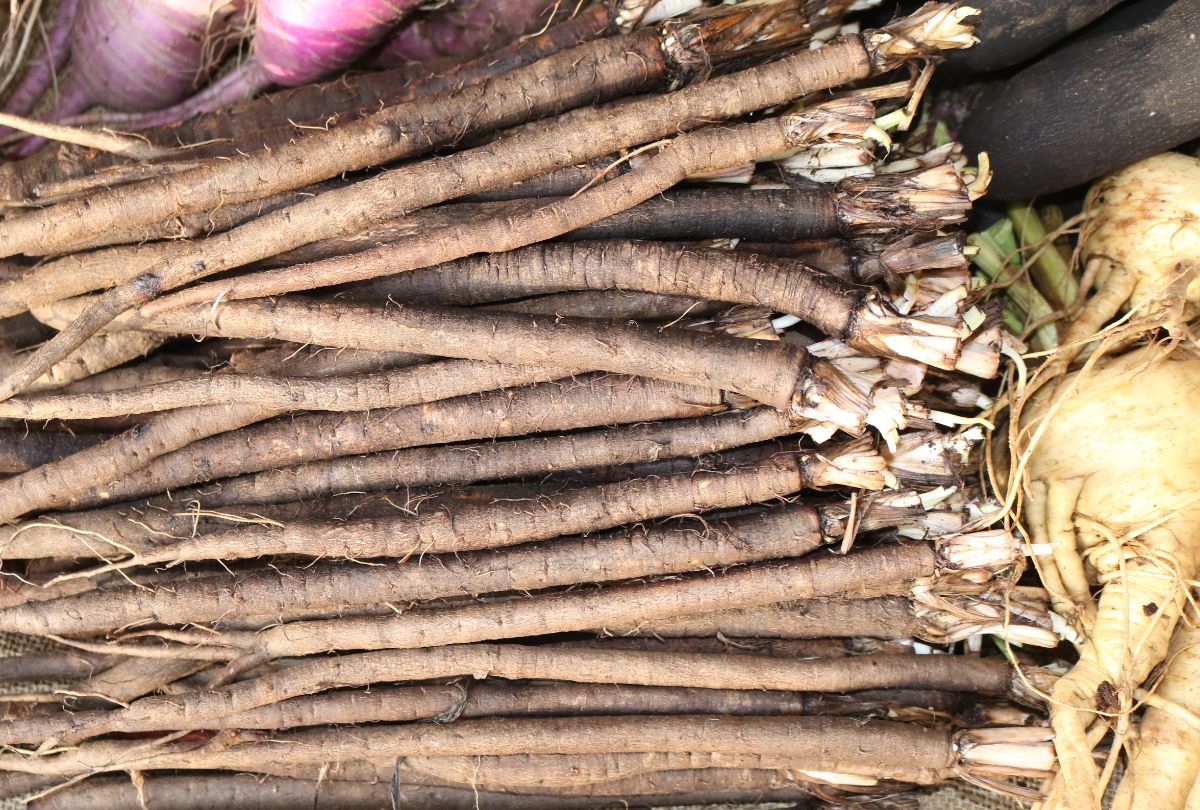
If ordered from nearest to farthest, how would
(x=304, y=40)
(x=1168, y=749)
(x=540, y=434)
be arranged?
(x=1168, y=749) < (x=540, y=434) < (x=304, y=40)

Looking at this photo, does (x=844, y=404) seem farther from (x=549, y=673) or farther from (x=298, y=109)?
(x=298, y=109)

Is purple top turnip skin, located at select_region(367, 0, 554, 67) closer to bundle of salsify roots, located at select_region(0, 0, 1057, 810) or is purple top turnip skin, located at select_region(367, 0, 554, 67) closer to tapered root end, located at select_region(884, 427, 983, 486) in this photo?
bundle of salsify roots, located at select_region(0, 0, 1057, 810)

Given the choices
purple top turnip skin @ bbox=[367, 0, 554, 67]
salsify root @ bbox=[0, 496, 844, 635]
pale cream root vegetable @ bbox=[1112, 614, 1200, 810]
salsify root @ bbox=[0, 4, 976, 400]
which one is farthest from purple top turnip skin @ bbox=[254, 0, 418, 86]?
pale cream root vegetable @ bbox=[1112, 614, 1200, 810]

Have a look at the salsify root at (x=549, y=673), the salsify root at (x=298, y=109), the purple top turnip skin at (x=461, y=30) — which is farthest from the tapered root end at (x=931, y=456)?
the purple top turnip skin at (x=461, y=30)

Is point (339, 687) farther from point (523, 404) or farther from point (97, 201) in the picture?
point (97, 201)

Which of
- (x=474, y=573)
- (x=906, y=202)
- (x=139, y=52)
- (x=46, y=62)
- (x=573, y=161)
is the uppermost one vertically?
(x=46, y=62)

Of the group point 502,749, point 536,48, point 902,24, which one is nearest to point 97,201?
point 536,48

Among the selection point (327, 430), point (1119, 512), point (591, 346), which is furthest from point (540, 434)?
point (1119, 512)
